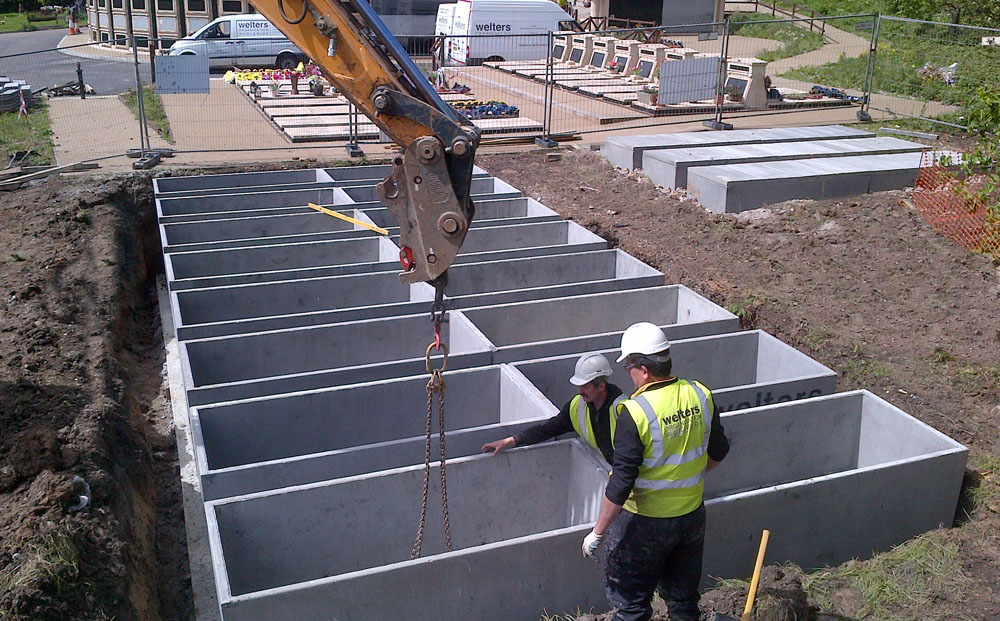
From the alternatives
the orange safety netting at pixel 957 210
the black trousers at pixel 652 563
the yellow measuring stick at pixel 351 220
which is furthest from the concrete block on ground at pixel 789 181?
the black trousers at pixel 652 563

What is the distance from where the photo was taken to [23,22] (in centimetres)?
4938

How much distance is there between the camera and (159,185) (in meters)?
12.5

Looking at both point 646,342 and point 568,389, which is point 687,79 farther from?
point 646,342

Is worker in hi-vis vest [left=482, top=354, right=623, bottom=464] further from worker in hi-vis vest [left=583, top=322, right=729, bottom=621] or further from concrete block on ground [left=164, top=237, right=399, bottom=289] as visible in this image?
concrete block on ground [left=164, top=237, right=399, bottom=289]

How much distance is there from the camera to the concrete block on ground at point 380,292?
8.48m

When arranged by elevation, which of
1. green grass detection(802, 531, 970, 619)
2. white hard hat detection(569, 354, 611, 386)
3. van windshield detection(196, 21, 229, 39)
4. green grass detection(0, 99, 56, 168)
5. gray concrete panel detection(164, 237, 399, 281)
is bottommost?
green grass detection(802, 531, 970, 619)

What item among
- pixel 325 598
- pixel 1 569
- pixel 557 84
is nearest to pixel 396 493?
pixel 325 598

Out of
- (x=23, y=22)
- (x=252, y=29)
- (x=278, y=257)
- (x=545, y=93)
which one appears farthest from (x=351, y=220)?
(x=23, y=22)

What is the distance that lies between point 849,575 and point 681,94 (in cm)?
1464

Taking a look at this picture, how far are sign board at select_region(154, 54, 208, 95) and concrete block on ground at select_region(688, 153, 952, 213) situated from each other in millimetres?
8761

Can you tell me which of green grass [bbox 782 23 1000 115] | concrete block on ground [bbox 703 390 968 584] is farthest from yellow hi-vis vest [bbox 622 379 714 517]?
green grass [bbox 782 23 1000 115]

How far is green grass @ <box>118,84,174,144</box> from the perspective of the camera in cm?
1756

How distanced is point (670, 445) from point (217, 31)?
27.4 m

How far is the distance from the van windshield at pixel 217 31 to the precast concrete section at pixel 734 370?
79.4 feet
